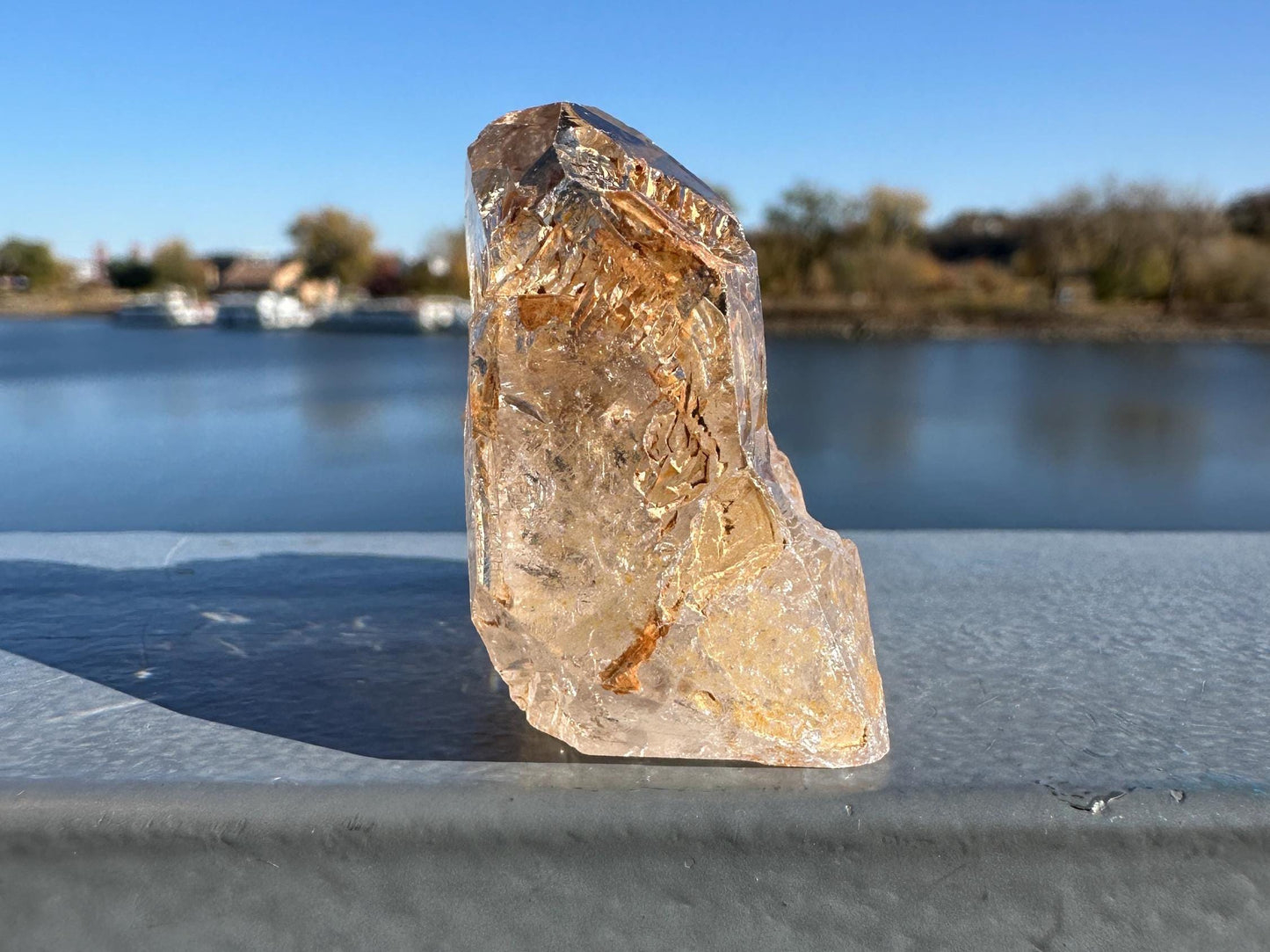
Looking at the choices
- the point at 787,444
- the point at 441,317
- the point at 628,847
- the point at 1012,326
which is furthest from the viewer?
the point at 441,317

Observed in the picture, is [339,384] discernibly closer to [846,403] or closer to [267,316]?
[846,403]

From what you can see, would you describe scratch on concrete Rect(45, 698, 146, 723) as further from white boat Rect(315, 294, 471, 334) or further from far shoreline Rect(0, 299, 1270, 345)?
white boat Rect(315, 294, 471, 334)

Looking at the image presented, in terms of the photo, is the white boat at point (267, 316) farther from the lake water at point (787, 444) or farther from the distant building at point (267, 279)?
the lake water at point (787, 444)

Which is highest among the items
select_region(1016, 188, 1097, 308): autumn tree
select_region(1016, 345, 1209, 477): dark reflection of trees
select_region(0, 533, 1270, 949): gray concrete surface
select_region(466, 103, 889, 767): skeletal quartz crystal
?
select_region(1016, 188, 1097, 308): autumn tree

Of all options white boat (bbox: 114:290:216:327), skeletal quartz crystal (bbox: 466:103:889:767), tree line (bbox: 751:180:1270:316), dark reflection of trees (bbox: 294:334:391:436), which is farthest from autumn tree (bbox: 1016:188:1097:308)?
skeletal quartz crystal (bbox: 466:103:889:767)

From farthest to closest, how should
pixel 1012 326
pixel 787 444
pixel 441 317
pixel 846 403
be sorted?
pixel 441 317
pixel 1012 326
pixel 846 403
pixel 787 444

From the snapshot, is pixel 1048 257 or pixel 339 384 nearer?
pixel 339 384


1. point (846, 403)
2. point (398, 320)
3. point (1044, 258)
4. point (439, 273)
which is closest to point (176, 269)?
point (439, 273)
